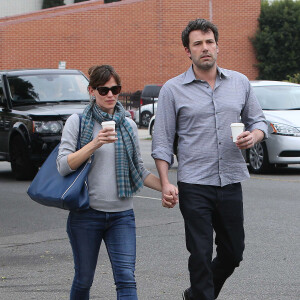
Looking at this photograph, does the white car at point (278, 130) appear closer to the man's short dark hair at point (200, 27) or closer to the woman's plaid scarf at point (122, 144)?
the man's short dark hair at point (200, 27)

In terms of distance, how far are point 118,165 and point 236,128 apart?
70cm

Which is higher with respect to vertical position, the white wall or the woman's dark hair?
the woman's dark hair

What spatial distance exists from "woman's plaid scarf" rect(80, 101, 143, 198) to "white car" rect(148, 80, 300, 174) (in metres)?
10.2

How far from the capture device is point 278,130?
15.1m

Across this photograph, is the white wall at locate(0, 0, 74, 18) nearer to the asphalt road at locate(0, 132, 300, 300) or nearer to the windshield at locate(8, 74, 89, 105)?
the windshield at locate(8, 74, 89, 105)

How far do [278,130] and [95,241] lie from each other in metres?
10.4

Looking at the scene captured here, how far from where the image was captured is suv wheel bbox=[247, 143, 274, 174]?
15.4m

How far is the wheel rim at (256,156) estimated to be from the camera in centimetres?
1555

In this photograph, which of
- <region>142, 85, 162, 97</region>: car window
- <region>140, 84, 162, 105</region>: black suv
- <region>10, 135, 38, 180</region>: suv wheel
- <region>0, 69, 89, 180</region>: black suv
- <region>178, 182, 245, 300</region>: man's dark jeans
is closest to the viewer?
<region>178, 182, 245, 300</region>: man's dark jeans

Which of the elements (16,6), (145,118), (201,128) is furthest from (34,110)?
(16,6)

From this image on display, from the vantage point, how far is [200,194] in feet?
17.2

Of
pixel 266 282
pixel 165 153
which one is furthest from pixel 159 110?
pixel 266 282

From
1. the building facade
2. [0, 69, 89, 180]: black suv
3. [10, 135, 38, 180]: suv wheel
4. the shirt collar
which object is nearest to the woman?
the shirt collar

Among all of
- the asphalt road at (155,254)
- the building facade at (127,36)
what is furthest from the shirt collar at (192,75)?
the building facade at (127,36)
